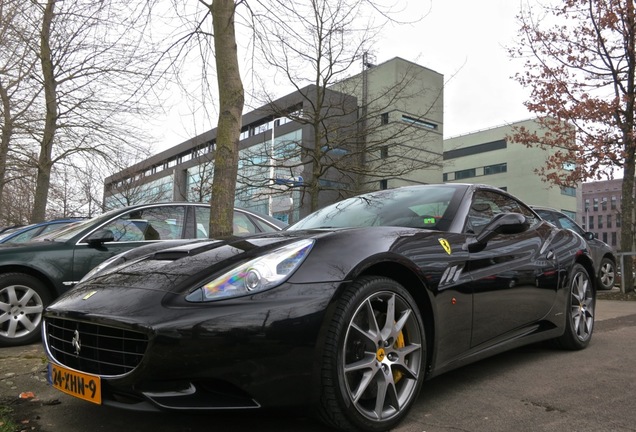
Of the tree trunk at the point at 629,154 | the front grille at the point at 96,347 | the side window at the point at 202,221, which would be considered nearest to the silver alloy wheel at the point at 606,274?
the tree trunk at the point at 629,154

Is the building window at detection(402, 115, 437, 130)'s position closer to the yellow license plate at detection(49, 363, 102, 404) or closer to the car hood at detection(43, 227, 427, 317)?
the car hood at detection(43, 227, 427, 317)

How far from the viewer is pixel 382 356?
2543 mm

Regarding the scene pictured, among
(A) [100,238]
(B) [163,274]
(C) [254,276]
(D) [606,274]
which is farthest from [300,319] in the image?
(D) [606,274]

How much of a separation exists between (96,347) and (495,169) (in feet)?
198

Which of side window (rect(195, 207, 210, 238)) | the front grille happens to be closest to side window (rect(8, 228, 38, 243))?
side window (rect(195, 207, 210, 238))

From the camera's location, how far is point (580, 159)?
11234mm

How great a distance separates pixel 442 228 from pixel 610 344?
264cm

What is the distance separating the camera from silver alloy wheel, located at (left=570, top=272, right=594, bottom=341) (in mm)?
4363

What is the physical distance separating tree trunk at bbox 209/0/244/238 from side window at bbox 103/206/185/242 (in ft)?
1.59

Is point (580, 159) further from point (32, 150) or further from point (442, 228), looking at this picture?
point (32, 150)

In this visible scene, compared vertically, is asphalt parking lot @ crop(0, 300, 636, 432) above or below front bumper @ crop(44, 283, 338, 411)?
below

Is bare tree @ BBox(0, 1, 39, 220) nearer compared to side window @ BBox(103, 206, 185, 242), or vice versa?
side window @ BBox(103, 206, 185, 242)

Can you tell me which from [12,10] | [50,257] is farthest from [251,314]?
[12,10]

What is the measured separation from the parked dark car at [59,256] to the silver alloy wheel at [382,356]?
3.53 metres
